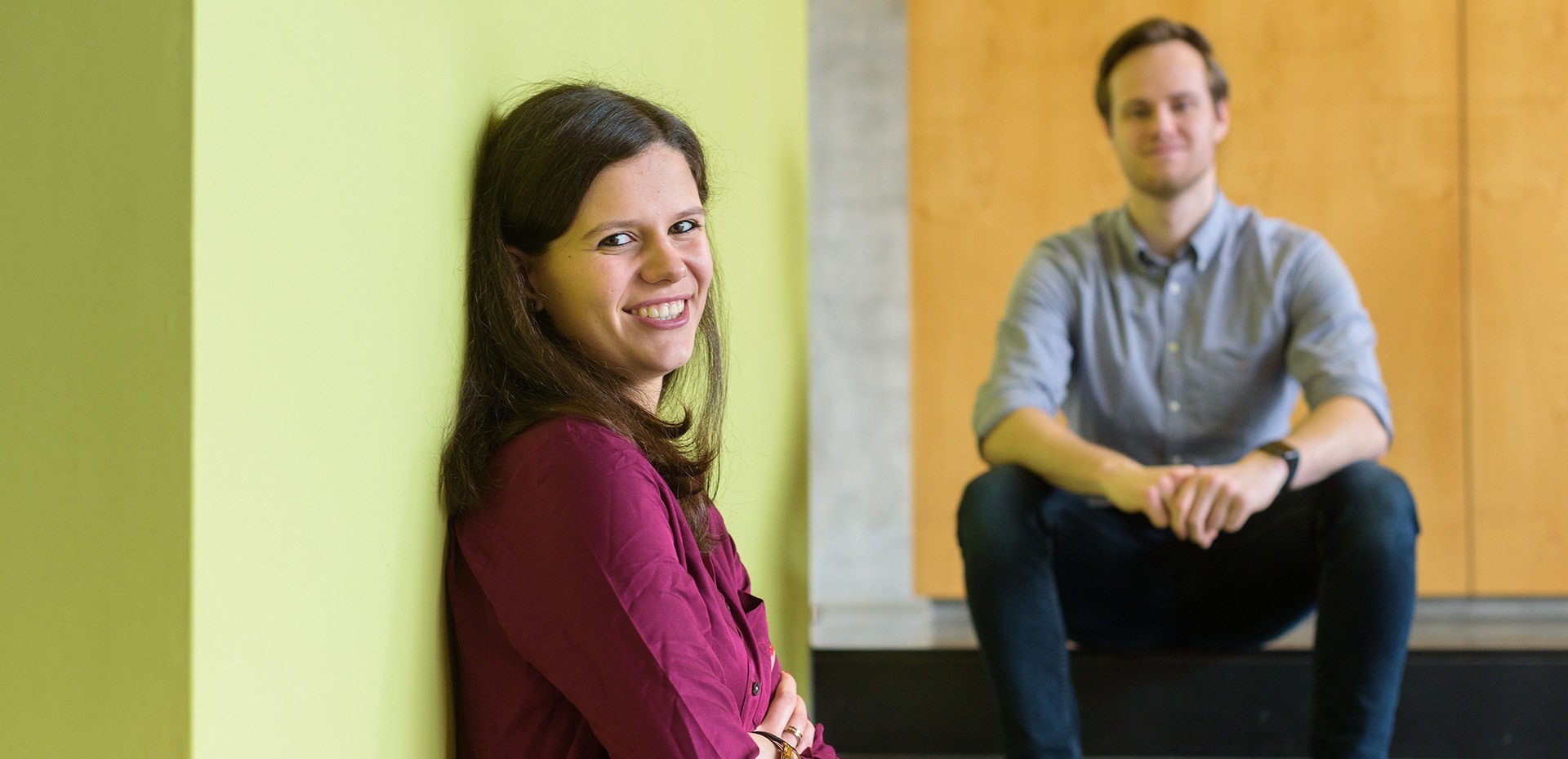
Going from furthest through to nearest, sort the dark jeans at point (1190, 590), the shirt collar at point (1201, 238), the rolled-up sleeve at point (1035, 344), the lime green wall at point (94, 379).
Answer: the shirt collar at point (1201, 238) < the rolled-up sleeve at point (1035, 344) < the dark jeans at point (1190, 590) < the lime green wall at point (94, 379)

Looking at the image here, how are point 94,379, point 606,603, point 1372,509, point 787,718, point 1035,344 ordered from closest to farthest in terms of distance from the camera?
point 94,379, point 606,603, point 787,718, point 1372,509, point 1035,344

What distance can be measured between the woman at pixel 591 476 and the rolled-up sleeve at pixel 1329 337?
125 cm

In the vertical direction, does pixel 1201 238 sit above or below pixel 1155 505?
above

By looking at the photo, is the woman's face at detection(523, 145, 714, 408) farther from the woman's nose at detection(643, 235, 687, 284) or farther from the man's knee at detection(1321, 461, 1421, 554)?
the man's knee at detection(1321, 461, 1421, 554)

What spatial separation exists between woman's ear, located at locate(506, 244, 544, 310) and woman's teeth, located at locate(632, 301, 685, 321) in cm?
7

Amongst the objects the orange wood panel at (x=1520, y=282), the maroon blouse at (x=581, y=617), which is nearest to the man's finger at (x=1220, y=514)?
the maroon blouse at (x=581, y=617)

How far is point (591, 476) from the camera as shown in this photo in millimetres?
853

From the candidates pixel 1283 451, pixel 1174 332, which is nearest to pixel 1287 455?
pixel 1283 451

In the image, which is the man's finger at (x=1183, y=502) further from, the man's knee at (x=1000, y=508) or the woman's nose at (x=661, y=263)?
the woman's nose at (x=661, y=263)

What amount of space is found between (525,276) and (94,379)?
0.45m

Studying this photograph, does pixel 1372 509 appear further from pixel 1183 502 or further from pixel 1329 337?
pixel 1329 337

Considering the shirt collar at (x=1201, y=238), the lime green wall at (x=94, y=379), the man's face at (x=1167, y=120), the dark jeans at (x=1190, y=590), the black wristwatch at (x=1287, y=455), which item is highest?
the man's face at (x=1167, y=120)

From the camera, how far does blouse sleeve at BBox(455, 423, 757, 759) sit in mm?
815

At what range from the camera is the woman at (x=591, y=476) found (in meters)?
0.82
